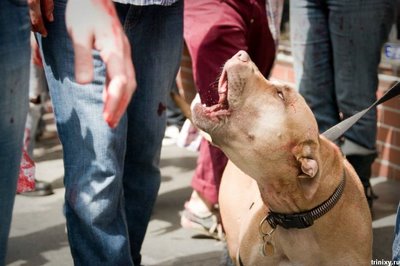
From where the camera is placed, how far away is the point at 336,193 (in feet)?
9.73

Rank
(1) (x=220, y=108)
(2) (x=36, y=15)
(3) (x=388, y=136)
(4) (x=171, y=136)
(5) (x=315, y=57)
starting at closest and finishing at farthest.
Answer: (2) (x=36, y=15) → (1) (x=220, y=108) → (5) (x=315, y=57) → (3) (x=388, y=136) → (4) (x=171, y=136)

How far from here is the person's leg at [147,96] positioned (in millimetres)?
3217

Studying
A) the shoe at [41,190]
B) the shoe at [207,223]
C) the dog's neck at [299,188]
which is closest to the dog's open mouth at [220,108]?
the dog's neck at [299,188]

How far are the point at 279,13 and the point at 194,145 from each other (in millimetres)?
2122

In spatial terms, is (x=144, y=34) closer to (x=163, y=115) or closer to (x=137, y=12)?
(x=137, y=12)

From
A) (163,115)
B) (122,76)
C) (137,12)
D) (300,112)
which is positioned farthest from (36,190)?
(122,76)

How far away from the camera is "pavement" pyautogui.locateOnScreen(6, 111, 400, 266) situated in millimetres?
4102

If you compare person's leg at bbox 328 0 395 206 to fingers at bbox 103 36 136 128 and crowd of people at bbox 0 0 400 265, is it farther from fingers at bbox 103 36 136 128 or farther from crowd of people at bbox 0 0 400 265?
fingers at bbox 103 36 136 128

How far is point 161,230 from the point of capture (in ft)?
14.9

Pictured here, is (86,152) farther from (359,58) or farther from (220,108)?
(359,58)

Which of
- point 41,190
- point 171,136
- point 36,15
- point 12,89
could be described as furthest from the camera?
point 171,136

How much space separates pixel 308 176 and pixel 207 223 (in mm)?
1653

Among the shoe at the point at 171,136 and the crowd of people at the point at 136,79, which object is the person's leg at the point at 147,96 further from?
the shoe at the point at 171,136

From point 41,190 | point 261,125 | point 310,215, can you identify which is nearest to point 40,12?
point 261,125
